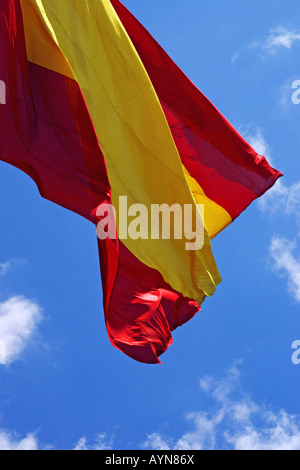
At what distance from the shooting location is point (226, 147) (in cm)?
1210

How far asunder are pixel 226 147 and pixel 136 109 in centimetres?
189

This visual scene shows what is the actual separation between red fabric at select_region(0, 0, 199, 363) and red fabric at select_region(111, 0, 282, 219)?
247cm

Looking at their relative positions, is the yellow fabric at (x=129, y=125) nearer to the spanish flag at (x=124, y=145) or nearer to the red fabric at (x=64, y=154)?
the spanish flag at (x=124, y=145)

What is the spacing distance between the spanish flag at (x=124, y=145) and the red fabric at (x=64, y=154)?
0.05 feet

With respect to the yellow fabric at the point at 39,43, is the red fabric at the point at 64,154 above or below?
below

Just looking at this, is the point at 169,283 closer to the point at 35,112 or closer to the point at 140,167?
the point at 140,167

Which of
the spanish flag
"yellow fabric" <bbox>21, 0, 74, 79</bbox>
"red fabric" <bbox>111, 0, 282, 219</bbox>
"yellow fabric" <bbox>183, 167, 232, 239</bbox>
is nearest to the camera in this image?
the spanish flag

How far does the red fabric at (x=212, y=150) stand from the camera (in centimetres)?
1198

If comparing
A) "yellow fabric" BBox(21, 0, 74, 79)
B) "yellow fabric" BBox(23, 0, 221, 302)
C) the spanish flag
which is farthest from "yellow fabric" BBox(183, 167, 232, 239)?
"yellow fabric" BBox(21, 0, 74, 79)

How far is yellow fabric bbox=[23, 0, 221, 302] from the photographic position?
10570mm

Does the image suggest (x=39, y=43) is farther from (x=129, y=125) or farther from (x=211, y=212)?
(x=211, y=212)

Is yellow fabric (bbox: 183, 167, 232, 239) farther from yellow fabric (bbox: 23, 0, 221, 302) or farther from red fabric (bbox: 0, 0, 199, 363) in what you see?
red fabric (bbox: 0, 0, 199, 363)

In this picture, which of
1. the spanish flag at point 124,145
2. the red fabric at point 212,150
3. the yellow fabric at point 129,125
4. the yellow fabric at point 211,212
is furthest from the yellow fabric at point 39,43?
the yellow fabric at point 211,212
